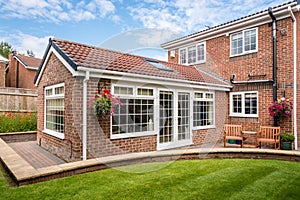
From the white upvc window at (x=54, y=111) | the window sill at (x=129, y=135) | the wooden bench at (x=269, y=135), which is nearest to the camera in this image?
the window sill at (x=129, y=135)

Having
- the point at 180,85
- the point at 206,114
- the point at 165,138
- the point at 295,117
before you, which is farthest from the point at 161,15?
the point at 295,117

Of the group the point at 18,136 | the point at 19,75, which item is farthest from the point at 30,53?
the point at 18,136

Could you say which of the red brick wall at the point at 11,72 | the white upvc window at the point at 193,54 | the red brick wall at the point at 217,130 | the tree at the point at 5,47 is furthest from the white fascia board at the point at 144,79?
the tree at the point at 5,47

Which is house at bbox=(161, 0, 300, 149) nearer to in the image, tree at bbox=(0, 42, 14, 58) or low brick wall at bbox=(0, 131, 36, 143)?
low brick wall at bbox=(0, 131, 36, 143)

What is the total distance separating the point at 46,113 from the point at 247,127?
9051mm

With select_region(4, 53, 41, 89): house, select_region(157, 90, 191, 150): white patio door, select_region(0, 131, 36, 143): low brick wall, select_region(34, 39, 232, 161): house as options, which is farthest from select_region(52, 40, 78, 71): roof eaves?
select_region(4, 53, 41, 89): house

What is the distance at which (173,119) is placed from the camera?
7.99 metres

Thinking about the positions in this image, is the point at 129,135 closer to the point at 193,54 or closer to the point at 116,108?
the point at 116,108

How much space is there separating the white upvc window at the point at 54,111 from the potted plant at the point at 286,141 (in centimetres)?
815

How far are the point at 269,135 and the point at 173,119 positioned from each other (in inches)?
167

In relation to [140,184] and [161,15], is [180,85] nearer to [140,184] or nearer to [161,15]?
[161,15]

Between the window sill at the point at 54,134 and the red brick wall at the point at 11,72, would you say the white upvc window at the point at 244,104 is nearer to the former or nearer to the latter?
the window sill at the point at 54,134

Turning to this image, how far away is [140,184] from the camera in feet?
13.8

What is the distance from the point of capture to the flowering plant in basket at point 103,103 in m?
5.50
